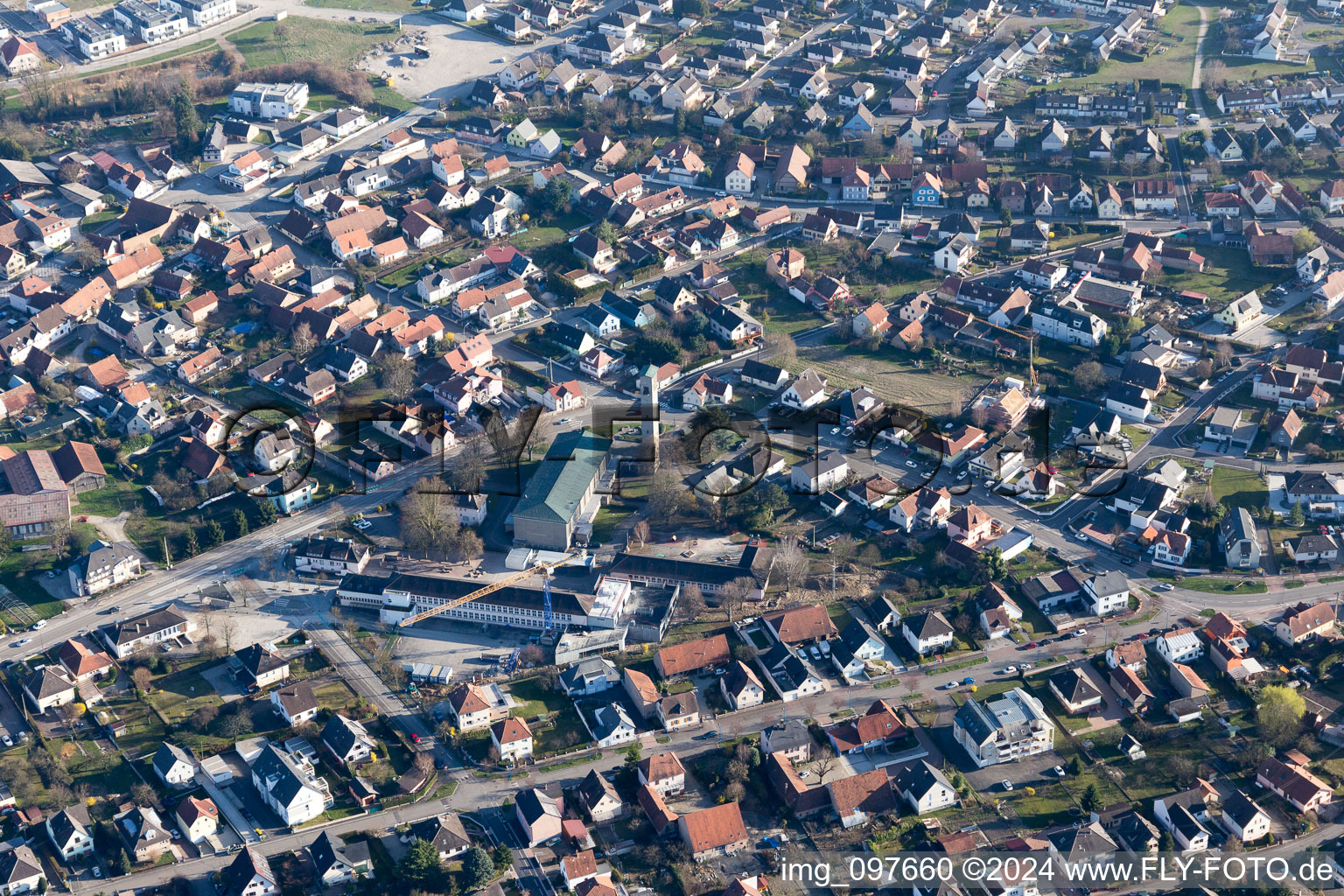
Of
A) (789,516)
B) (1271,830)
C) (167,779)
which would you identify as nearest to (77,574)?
(167,779)

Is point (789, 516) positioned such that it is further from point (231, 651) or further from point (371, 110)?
point (371, 110)

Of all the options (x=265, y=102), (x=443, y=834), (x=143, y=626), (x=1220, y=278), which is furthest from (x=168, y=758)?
(x=1220, y=278)

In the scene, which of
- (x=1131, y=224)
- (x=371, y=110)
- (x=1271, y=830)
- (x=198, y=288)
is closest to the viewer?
(x=1271, y=830)

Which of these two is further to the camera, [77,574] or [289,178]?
[289,178]

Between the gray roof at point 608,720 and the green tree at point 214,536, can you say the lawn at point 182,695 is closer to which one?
the green tree at point 214,536

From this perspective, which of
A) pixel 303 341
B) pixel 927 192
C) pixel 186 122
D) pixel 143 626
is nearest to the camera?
pixel 143 626

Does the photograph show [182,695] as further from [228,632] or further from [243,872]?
[243,872]

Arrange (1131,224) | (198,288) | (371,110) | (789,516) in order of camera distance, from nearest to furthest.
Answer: (789,516) < (198,288) < (1131,224) < (371,110)
